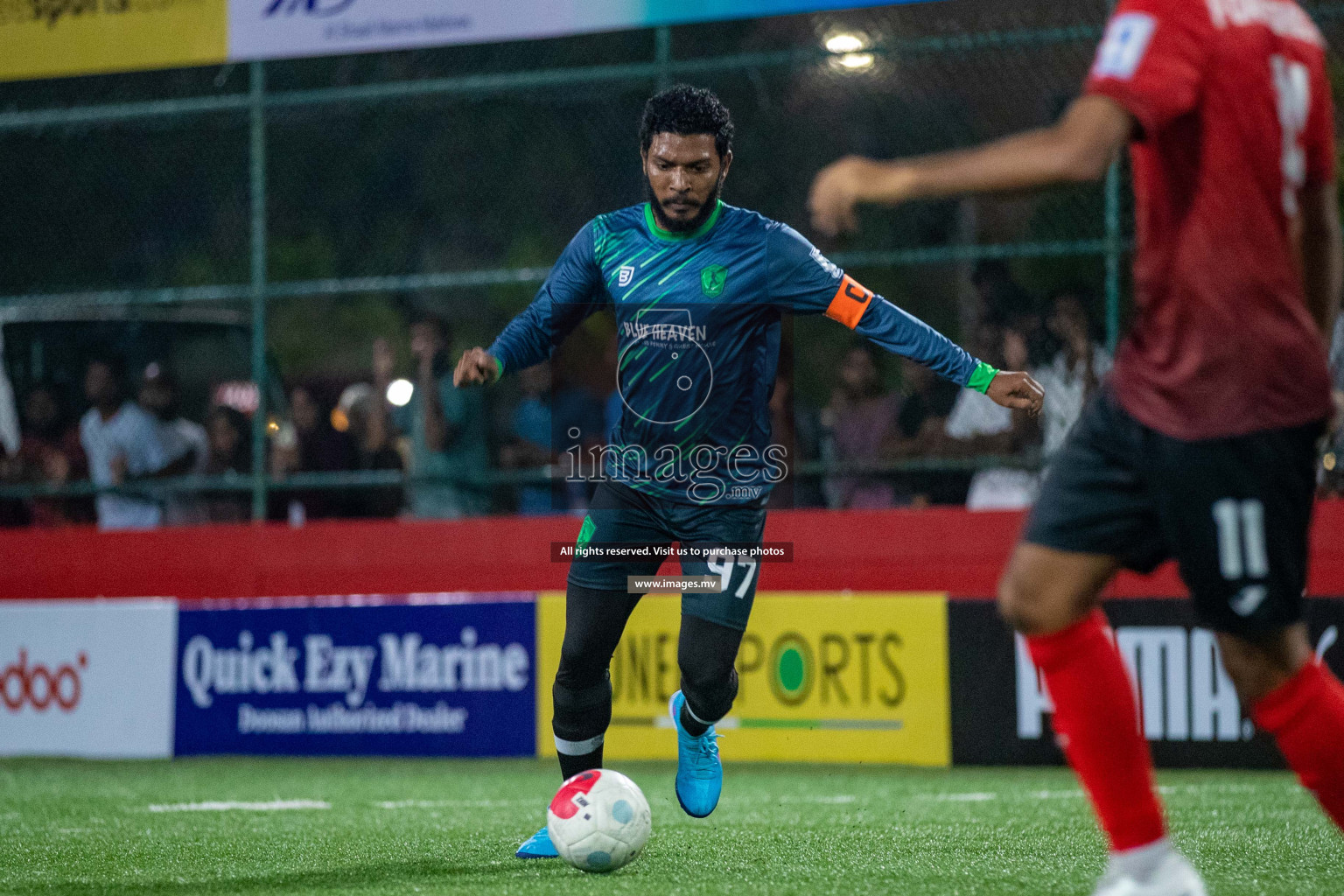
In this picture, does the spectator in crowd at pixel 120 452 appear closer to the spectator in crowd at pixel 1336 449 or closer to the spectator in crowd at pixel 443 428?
the spectator in crowd at pixel 443 428

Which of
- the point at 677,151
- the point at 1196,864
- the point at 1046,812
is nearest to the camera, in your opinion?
the point at 1196,864

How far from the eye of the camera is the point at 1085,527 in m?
3.38

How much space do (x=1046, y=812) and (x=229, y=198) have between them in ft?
61.8

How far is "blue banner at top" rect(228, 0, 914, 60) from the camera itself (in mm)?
9875

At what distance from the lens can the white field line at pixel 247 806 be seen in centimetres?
681

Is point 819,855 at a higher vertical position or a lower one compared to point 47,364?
lower

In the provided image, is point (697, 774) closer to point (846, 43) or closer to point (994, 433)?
point (994, 433)

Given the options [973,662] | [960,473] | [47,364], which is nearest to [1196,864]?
[973,662]

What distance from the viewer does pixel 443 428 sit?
33.9 ft

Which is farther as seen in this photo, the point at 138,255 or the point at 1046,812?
the point at 138,255

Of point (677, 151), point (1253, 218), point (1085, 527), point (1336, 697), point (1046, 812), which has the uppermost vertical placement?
point (677, 151)

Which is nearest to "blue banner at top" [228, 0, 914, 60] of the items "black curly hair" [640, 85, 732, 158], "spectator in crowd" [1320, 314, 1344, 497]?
"spectator in crowd" [1320, 314, 1344, 497]

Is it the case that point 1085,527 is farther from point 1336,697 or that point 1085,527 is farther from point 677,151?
point 677,151

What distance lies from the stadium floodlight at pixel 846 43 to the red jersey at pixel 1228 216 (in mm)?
6666
